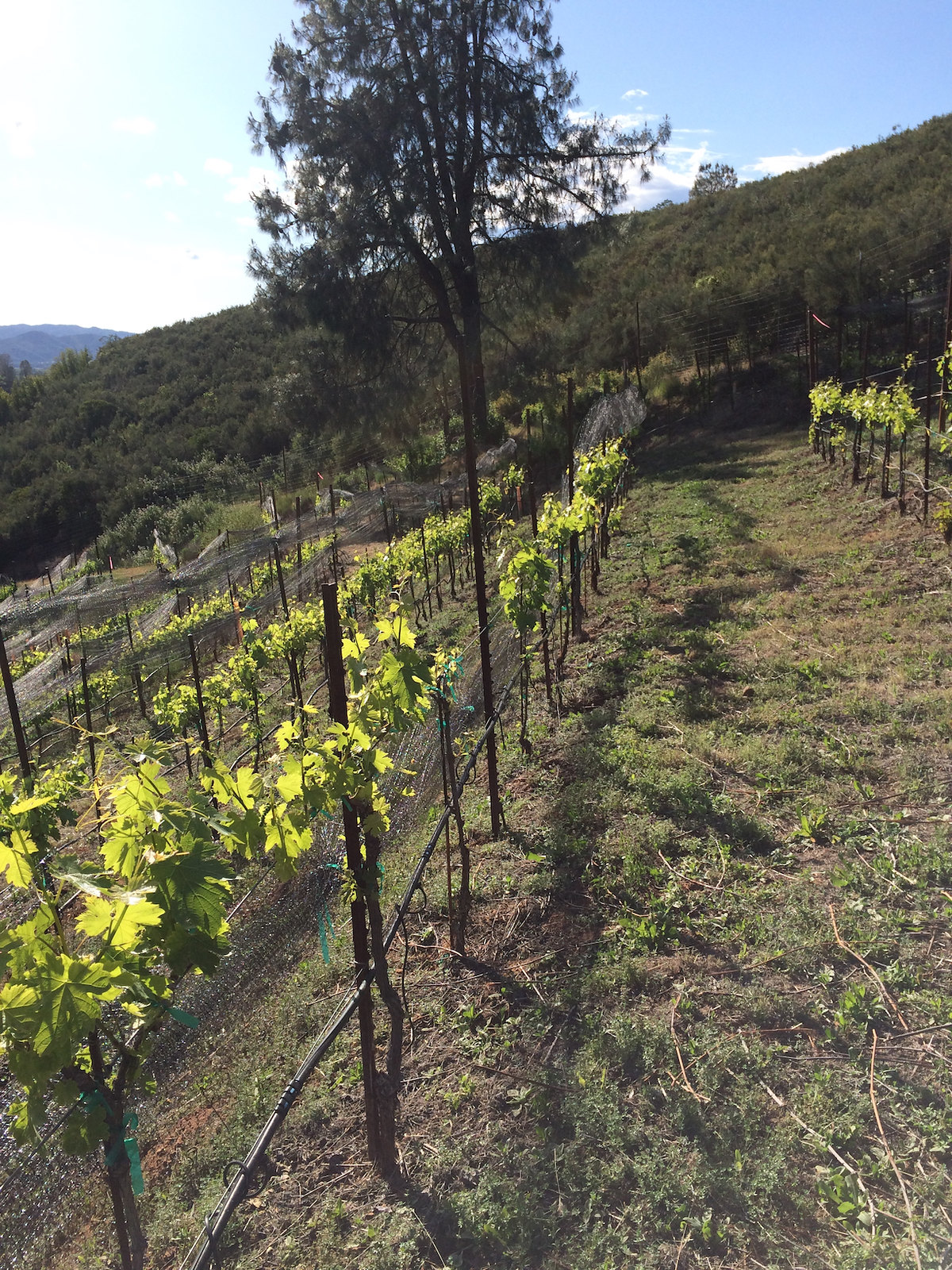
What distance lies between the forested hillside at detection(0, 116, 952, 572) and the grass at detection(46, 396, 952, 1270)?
370 inches

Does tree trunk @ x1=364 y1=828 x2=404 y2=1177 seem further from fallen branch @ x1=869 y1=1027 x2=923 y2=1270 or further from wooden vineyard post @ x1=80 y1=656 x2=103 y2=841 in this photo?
fallen branch @ x1=869 y1=1027 x2=923 y2=1270

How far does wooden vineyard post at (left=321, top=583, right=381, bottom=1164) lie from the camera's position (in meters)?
2.36

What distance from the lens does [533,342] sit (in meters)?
17.2

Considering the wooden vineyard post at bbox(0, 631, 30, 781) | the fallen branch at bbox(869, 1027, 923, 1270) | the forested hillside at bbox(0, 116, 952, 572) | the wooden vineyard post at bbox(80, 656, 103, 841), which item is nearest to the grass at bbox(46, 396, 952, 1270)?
the fallen branch at bbox(869, 1027, 923, 1270)

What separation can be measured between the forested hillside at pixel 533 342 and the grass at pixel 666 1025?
9394mm

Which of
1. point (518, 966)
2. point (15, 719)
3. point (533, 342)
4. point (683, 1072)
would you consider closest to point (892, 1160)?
point (683, 1072)

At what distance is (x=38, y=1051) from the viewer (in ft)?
4.87

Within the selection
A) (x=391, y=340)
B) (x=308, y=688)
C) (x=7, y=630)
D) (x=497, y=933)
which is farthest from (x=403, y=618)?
(x=391, y=340)

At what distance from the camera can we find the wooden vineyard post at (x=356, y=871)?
2.36 m

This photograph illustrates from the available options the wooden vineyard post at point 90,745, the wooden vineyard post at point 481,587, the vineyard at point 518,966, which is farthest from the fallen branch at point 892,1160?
the wooden vineyard post at point 90,745

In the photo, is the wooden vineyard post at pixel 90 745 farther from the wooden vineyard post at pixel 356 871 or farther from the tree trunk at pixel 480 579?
the tree trunk at pixel 480 579

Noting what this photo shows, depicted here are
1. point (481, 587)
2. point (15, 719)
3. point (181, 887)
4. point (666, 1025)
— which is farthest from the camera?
point (481, 587)

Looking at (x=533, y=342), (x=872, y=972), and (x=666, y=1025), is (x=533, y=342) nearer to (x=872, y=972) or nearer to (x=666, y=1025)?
(x=872, y=972)

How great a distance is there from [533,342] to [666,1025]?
16.5m
